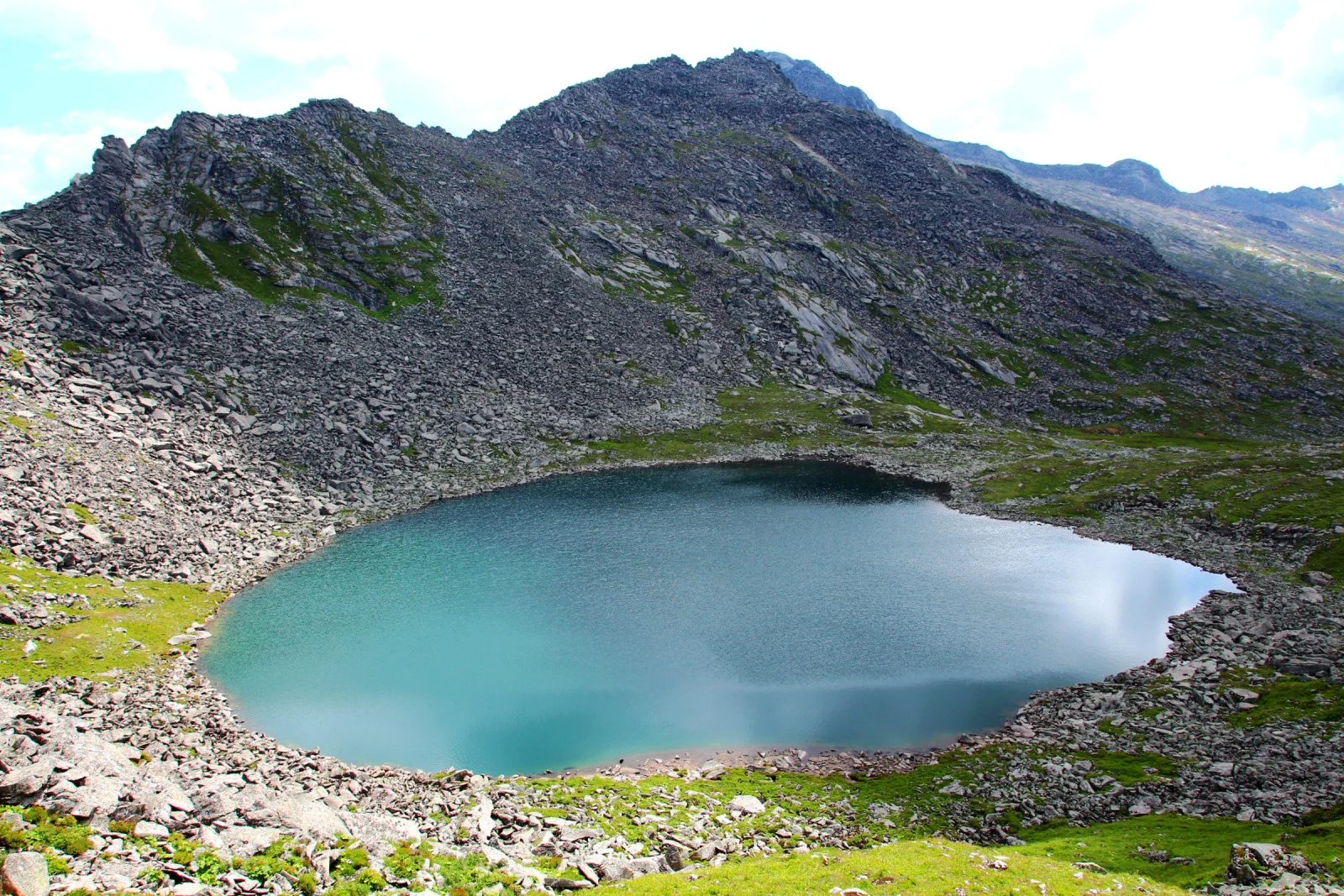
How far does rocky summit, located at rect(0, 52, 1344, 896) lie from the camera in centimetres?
2516

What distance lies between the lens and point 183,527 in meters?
56.3

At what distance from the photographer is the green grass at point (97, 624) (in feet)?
116

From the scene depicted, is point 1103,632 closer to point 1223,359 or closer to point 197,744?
point 197,744

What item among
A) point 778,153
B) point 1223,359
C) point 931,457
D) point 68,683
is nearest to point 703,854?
point 68,683

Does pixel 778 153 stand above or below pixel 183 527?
above

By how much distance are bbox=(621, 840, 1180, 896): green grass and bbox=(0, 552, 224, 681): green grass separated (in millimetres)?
33955

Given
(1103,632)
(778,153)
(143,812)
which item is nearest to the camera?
(143,812)

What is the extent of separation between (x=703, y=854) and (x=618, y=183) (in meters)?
160

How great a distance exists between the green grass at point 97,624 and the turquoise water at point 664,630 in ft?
9.69

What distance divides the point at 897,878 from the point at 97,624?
4539 centimetres

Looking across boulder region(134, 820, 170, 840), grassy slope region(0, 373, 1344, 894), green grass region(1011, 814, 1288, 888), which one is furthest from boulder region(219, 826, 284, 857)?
green grass region(1011, 814, 1288, 888)

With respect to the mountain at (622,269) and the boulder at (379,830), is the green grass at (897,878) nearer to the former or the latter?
the boulder at (379,830)

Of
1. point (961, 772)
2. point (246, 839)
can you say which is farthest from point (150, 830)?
point (961, 772)

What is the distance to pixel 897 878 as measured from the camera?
20.6m
